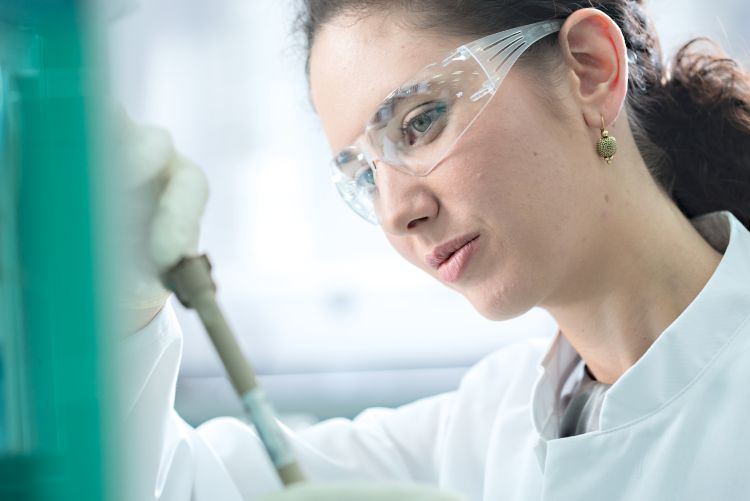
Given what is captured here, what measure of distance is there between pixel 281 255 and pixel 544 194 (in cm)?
182

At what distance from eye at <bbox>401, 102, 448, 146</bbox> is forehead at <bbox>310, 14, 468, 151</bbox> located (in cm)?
5

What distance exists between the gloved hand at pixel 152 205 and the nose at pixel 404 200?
1.62ft

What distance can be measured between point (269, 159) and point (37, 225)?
7.77 feet

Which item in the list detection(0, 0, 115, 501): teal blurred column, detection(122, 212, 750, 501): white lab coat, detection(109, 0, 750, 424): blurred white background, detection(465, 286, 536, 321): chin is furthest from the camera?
detection(109, 0, 750, 424): blurred white background

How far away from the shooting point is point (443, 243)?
1.07 m

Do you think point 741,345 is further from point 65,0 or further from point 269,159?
point 269,159

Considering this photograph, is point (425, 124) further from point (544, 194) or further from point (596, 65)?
point (596, 65)

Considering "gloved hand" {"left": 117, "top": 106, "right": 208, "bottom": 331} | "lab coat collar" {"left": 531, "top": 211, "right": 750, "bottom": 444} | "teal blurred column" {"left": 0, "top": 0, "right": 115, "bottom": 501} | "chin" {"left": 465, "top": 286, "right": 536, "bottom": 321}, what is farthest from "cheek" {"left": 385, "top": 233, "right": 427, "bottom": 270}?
"teal blurred column" {"left": 0, "top": 0, "right": 115, "bottom": 501}

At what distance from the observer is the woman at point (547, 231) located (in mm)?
1029

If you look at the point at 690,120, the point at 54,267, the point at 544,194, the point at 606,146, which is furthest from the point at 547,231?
the point at 54,267

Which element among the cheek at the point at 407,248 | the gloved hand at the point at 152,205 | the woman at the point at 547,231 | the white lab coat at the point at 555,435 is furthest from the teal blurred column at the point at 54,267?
the cheek at the point at 407,248

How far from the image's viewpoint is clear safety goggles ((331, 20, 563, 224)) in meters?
1.02

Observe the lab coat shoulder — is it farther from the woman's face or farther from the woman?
the woman's face

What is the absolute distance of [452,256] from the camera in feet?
3.58
